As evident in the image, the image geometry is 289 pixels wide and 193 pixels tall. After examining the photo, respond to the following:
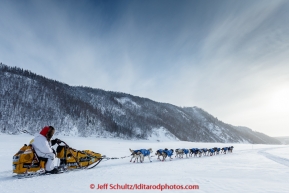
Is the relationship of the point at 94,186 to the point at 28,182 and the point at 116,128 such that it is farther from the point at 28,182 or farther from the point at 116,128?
the point at 116,128

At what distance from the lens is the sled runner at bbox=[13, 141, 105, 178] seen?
739 cm

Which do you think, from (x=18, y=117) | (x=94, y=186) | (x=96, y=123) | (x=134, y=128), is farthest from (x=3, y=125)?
(x=94, y=186)

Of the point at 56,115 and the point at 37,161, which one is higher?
the point at 56,115

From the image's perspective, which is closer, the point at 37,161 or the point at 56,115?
the point at 37,161

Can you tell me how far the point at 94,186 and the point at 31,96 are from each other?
353ft

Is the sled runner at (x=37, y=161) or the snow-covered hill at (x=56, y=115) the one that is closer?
the sled runner at (x=37, y=161)

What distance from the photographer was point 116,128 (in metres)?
101

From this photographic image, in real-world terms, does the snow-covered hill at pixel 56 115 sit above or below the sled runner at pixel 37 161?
above

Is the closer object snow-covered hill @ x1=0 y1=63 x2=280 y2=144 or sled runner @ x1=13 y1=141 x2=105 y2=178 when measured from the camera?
sled runner @ x1=13 y1=141 x2=105 y2=178

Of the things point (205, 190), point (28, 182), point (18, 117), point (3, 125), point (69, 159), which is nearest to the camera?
point (205, 190)

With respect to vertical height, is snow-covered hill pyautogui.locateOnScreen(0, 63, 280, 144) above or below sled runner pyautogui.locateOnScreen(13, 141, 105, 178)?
above

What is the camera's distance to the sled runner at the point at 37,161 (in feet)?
24.3

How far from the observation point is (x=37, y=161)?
776cm

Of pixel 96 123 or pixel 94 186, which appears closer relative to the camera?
pixel 94 186
